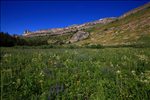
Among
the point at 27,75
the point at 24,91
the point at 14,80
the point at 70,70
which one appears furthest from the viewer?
the point at 70,70

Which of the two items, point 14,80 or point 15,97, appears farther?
point 14,80

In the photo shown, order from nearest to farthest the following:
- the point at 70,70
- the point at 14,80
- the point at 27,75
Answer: the point at 14,80, the point at 27,75, the point at 70,70

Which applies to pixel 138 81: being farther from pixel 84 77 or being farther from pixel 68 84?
pixel 68 84

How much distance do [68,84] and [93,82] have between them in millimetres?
1139

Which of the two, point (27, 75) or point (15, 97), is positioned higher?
point (27, 75)

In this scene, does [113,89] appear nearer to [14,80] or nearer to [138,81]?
[138,81]

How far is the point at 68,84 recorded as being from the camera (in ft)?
32.3

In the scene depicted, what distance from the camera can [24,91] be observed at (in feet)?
27.9

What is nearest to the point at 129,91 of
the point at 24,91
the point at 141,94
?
the point at 141,94

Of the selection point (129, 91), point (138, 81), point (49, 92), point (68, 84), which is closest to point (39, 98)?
point (49, 92)

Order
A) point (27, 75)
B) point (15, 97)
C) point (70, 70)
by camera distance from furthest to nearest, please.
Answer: point (70, 70), point (27, 75), point (15, 97)

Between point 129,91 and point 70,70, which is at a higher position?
point 70,70

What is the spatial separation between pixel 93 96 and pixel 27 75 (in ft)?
11.6

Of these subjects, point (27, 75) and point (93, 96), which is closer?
point (93, 96)
